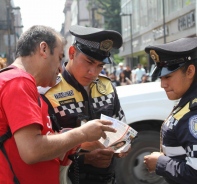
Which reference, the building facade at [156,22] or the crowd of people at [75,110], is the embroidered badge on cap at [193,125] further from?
the building facade at [156,22]

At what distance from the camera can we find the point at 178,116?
224 centimetres

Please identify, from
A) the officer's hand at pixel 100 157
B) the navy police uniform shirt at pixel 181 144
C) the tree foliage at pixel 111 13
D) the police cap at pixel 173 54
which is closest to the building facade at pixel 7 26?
the officer's hand at pixel 100 157

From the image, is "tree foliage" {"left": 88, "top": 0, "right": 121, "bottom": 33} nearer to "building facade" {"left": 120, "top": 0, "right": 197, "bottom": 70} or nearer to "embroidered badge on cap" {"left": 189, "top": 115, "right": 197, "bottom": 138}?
"building facade" {"left": 120, "top": 0, "right": 197, "bottom": 70}

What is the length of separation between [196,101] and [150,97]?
2.56 meters

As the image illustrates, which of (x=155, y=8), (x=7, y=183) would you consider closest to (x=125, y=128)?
(x=7, y=183)

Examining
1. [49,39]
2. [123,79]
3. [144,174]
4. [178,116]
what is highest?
[49,39]

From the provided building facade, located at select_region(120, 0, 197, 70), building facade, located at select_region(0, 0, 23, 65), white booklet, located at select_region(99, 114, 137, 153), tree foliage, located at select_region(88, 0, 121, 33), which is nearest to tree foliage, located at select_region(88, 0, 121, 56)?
tree foliage, located at select_region(88, 0, 121, 33)

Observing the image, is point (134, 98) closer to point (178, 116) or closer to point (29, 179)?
point (178, 116)

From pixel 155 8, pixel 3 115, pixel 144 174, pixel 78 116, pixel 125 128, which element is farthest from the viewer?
pixel 155 8

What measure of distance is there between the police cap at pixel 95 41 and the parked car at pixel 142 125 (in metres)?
1.88

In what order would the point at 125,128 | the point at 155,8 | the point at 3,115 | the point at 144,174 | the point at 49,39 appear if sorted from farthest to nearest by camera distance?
the point at 155,8
the point at 144,174
the point at 125,128
the point at 49,39
the point at 3,115

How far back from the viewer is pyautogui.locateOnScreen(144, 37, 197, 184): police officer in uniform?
2158 millimetres

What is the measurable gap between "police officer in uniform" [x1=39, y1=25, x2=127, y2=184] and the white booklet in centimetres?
15

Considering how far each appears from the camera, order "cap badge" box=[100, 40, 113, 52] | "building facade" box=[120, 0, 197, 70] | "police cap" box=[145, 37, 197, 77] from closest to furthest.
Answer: "police cap" box=[145, 37, 197, 77] → "cap badge" box=[100, 40, 113, 52] → "building facade" box=[120, 0, 197, 70]
